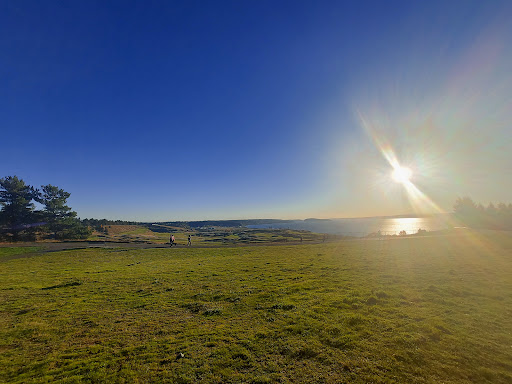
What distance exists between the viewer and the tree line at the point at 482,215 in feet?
247

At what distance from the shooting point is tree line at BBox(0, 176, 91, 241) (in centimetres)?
5353

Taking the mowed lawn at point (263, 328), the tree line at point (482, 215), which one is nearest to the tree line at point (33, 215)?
the mowed lawn at point (263, 328)

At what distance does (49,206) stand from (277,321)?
3063 inches

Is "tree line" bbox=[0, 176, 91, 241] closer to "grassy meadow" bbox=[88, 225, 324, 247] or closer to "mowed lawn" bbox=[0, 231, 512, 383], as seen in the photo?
"grassy meadow" bbox=[88, 225, 324, 247]

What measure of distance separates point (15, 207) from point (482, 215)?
159 m

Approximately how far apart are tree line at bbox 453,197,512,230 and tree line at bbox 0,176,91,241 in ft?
447

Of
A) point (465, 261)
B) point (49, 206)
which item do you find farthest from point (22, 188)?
point (465, 261)

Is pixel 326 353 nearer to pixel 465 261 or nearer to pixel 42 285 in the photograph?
pixel 42 285

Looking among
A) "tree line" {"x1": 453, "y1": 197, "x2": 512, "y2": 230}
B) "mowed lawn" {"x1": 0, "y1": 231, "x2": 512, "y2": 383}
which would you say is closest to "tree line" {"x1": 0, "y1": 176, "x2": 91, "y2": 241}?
"mowed lawn" {"x1": 0, "y1": 231, "x2": 512, "y2": 383}

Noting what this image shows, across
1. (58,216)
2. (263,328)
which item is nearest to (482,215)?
(263,328)

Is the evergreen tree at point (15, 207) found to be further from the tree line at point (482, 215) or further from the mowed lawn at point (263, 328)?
the tree line at point (482, 215)

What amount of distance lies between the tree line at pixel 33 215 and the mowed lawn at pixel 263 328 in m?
50.4

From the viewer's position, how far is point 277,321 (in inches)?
413

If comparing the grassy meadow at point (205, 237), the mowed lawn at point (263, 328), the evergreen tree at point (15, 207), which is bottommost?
the grassy meadow at point (205, 237)
